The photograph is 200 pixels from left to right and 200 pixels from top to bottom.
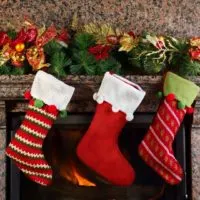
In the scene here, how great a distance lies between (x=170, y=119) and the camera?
2.19 m

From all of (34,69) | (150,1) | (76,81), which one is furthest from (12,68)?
(150,1)

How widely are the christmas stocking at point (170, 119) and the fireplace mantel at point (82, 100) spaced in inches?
3.1

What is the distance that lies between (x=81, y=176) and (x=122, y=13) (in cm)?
75

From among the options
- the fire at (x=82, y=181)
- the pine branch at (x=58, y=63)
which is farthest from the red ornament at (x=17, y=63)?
the fire at (x=82, y=181)

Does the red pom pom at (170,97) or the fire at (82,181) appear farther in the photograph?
the fire at (82,181)

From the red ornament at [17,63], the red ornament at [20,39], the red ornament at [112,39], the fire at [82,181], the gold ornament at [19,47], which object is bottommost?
the fire at [82,181]

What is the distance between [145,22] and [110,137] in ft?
1.82

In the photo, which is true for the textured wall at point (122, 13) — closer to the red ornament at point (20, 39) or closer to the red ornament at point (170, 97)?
the red ornament at point (20, 39)

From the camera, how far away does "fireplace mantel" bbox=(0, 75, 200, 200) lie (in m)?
2.24

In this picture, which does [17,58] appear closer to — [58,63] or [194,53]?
[58,63]

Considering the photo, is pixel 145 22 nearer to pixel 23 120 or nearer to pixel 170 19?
pixel 170 19

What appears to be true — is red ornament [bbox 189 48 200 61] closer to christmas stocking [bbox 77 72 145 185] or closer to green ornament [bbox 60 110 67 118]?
christmas stocking [bbox 77 72 145 185]

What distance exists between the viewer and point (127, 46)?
2238 millimetres

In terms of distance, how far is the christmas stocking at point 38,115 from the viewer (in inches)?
86.4
